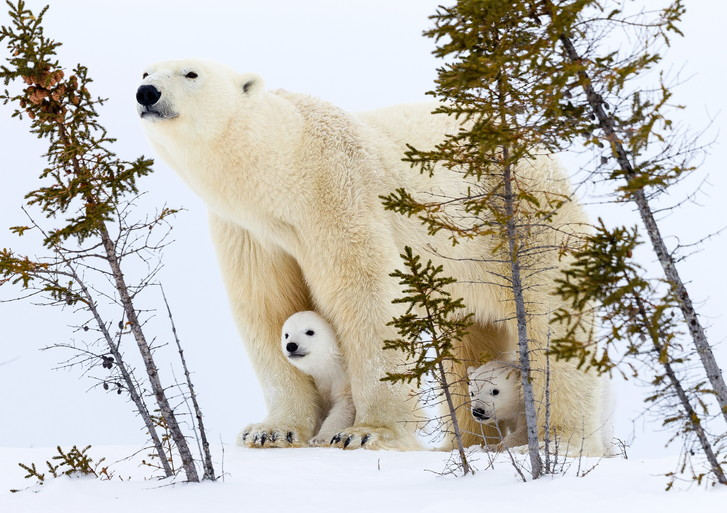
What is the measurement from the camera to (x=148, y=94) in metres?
6.57

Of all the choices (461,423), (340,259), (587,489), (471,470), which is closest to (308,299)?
(340,259)

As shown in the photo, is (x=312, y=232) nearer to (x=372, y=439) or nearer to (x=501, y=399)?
(x=372, y=439)

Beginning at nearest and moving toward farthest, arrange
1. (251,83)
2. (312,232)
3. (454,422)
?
(454,422) → (312,232) → (251,83)

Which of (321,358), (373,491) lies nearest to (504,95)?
(373,491)

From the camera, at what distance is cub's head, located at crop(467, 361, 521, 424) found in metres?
7.49

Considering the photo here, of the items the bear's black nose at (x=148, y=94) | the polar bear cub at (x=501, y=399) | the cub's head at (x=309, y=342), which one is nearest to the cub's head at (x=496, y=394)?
the polar bear cub at (x=501, y=399)

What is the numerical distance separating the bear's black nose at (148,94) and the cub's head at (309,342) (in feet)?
6.67

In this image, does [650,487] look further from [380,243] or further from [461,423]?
[461,423]

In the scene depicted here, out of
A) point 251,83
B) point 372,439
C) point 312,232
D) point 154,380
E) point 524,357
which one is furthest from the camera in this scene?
point 251,83

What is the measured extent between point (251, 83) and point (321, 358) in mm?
2257

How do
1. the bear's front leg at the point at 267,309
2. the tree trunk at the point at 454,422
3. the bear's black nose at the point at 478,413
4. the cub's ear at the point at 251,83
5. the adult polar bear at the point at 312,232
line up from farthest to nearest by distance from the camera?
the bear's front leg at the point at 267,309 → the bear's black nose at the point at 478,413 → the cub's ear at the point at 251,83 → the adult polar bear at the point at 312,232 → the tree trunk at the point at 454,422

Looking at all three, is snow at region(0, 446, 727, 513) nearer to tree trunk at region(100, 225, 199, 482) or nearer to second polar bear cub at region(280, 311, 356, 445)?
tree trunk at region(100, 225, 199, 482)

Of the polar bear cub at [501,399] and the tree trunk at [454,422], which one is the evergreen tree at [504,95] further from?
the polar bear cub at [501,399]

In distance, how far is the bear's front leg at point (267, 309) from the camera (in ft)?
24.7
